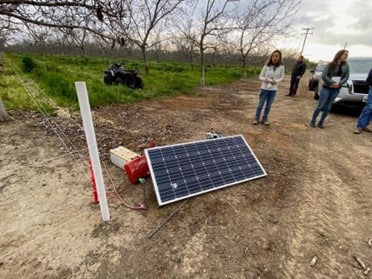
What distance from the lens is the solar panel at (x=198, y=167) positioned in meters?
2.64

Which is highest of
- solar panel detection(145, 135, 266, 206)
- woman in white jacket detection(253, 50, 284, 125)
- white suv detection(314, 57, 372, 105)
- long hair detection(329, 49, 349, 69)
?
long hair detection(329, 49, 349, 69)

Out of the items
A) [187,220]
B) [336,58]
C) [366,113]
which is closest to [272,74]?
[336,58]

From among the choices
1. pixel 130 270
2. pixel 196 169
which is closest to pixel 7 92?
pixel 196 169

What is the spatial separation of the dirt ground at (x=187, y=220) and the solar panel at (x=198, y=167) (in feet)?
0.39

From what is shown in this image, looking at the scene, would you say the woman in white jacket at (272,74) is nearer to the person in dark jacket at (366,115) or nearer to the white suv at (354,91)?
the person in dark jacket at (366,115)

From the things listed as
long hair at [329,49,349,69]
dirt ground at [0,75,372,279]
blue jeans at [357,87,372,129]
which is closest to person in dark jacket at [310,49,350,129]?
long hair at [329,49,349,69]

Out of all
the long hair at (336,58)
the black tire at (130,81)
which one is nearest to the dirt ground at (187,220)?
the long hair at (336,58)

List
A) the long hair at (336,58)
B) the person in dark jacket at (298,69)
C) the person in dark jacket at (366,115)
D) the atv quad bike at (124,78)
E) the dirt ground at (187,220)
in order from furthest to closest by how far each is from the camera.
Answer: the atv quad bike at (124,78)
the person in dark jacket at (298,69)
the person in dark jacket at (366,115)
the long hair at (336,58)
the dirt ground at (187,220)

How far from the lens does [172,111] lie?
6582 millimetres

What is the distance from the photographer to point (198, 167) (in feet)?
9.55

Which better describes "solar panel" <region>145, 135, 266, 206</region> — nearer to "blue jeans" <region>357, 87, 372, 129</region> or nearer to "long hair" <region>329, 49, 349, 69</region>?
"long hair" <region>329, 49, 349, 69</region>

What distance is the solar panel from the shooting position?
2639 millimetres

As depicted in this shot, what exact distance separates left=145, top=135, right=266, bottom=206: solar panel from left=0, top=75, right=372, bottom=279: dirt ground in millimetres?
120

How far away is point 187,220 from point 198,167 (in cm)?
73
